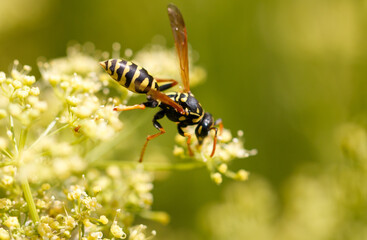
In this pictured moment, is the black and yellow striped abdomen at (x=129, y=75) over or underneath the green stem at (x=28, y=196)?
over

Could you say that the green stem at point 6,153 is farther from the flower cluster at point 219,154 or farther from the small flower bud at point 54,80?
the flower cluster at point 219,154

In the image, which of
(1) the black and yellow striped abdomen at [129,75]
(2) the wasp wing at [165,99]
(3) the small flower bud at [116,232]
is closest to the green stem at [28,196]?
(3) the small flower bud at [116,232]

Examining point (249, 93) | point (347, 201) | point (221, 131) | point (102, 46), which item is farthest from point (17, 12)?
point (347, 201)

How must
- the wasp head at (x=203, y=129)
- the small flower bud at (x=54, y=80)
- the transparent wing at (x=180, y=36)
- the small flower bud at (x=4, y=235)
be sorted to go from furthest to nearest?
the transparent wing at (x=180, y=36) < the wasp head at (x=203, y=129) < the small flower bud at (x=54, y=80) < the small flower bud at (x=4, y=235)

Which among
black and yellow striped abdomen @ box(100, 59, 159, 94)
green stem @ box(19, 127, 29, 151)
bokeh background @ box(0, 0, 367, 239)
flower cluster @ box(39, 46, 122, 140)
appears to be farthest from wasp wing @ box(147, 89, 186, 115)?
bokeh background @ box(0, 0, 367, 239)

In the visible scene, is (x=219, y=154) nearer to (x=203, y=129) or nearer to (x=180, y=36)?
(x=203, y=129)
